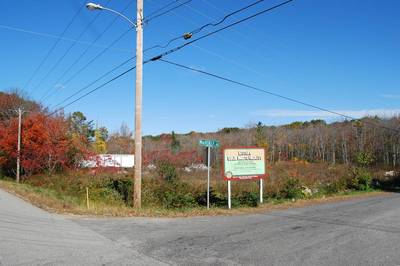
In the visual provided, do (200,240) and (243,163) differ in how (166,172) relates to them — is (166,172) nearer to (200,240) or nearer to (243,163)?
(243,163)

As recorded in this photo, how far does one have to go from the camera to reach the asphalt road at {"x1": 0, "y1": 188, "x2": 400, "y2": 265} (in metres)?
8.21

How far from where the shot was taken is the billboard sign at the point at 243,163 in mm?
19047

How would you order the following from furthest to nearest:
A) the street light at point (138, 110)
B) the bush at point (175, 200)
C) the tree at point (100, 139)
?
the tree at point (100, 139)
the bush at point (175, 200)
the street light at point (138, 110)

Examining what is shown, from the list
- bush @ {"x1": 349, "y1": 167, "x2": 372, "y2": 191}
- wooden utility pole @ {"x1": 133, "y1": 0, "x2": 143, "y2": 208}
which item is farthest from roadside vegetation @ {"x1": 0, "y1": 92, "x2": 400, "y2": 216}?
wooden utility pole @ {"x1": 133, "y1": 0, "x2": 143, "y2": 208}

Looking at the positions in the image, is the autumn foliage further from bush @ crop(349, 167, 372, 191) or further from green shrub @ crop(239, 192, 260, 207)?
bush @ crop(349, 167, 372, 191)

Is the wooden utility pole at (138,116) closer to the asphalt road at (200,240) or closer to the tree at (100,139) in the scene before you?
the asphalt road at (200,240)

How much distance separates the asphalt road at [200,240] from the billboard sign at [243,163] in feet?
13.7

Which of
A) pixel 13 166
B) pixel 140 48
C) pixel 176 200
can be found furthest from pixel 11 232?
pixel 13 166

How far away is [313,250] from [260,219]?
527 cm

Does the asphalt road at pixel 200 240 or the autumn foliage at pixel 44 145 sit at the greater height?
the autumn foliage at pixel 44 145

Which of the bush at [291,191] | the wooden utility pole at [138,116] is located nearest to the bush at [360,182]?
the bush at [291,191]

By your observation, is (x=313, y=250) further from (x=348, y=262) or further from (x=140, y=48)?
(x=140, y=48)

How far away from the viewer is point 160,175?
33.7 meters

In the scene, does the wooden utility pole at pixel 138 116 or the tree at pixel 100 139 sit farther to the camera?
the tree at pixel 100 139
